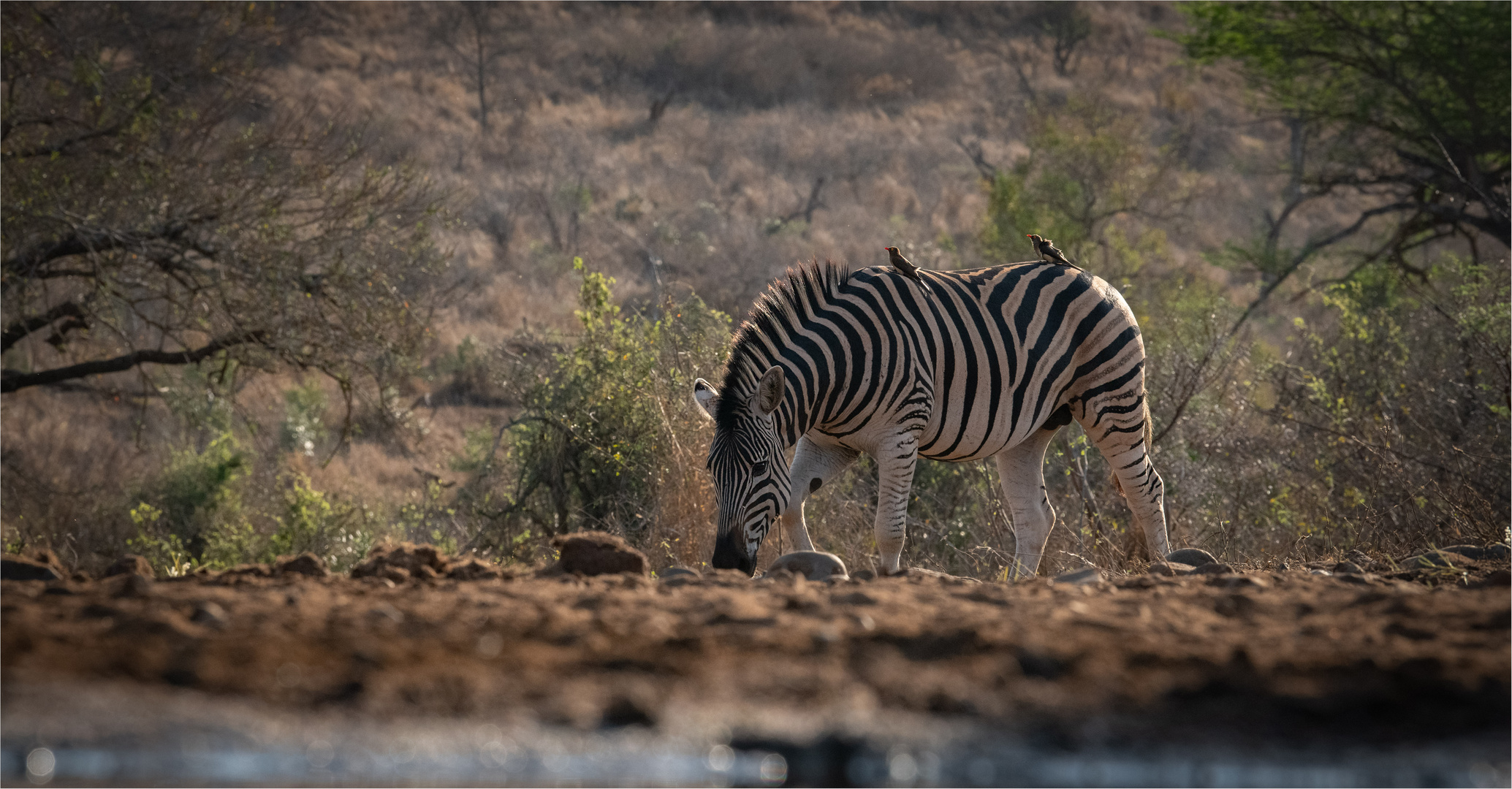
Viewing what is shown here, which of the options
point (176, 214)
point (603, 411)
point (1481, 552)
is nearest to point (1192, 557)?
point (1481, 552)

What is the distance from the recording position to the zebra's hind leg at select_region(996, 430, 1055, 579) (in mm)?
7109

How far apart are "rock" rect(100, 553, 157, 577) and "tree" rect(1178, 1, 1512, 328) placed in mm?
12407

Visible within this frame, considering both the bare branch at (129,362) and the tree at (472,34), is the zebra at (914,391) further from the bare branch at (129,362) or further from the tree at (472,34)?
the tree at (472,34)

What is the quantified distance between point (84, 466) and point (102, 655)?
1503 centimetres

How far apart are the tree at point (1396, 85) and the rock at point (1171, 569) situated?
9.68 meters

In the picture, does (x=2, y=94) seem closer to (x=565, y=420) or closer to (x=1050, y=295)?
(x=565, y=420)

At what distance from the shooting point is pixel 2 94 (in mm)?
10578

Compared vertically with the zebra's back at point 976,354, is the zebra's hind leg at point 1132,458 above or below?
below

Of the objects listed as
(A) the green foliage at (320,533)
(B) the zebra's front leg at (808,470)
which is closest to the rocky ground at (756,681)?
(B) the zebra's front leg at (808,470)

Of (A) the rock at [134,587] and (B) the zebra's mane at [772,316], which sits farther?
(B) the zebra's mane at [772,316]

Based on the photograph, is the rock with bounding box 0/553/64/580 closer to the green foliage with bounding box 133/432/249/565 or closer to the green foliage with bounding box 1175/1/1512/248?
the green foliage with bounding box 133/432/249/565

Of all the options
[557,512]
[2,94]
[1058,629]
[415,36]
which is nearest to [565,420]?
[557,512]

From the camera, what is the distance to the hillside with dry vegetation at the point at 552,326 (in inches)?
371

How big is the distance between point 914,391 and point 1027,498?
1.34 meters
